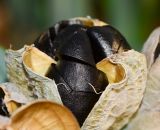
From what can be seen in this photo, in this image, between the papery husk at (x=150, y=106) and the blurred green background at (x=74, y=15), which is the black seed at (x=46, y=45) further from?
the blurred green background at (x=74, y=15)

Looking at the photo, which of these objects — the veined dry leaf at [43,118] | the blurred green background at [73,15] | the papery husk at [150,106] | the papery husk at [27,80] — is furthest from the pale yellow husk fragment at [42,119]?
the blurred green background at [73,15]

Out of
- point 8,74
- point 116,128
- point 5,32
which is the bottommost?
point 5,32

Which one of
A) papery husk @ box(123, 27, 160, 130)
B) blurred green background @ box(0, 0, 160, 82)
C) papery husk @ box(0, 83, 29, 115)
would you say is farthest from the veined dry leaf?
blurred green background @ box(0, 0, 160, 82)

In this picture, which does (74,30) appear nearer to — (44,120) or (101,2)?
(44,120)

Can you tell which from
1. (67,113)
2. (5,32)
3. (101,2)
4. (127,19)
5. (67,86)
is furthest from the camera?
(5,32)

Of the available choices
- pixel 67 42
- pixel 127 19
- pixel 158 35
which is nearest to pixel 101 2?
pixel 127 19
